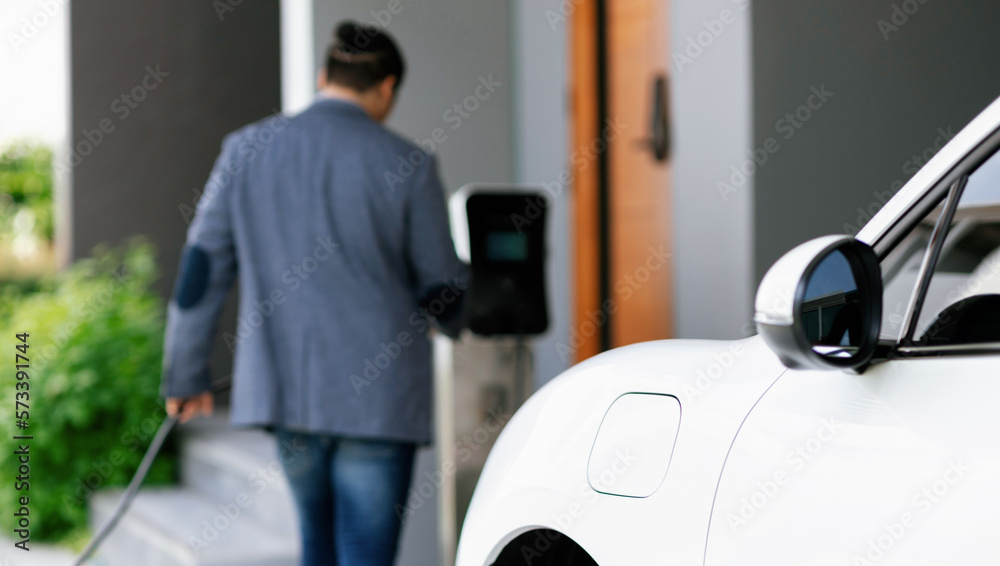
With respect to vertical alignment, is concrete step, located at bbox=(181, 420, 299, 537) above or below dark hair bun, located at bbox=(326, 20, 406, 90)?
below

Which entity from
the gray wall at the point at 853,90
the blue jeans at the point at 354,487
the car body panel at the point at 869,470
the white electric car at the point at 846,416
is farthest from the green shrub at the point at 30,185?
the car body panel at the point at 869,470

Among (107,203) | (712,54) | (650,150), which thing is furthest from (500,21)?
(107,203)

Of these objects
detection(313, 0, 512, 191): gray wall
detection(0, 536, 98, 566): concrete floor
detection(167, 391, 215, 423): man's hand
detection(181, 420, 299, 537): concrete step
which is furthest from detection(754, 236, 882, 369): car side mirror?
detection(0, 536, 98, 566): concrete floor

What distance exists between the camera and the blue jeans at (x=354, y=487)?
9.73ft

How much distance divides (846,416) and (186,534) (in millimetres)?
4001

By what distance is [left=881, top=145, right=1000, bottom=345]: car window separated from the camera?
1.28 m

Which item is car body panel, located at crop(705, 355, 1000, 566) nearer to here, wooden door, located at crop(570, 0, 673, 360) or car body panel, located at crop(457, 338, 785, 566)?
car body panel, located at crop(457, 338, 785, 566)

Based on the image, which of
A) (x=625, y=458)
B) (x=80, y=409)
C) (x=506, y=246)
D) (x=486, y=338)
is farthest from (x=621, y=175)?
(x=625, y=458)

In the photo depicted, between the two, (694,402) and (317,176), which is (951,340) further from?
(317,176)

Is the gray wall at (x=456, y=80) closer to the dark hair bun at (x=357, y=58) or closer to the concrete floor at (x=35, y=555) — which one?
the dark hair bun at (x=357, y=58)

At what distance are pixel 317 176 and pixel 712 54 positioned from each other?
6.54 ft

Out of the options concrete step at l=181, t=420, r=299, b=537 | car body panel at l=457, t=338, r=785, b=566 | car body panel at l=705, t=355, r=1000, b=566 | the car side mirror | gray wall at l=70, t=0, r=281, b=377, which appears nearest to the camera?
car body panel at l=705, t=355, r=1000, b=566

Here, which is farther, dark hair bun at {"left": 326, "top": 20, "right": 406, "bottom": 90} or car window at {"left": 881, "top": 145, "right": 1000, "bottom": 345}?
dark hair bun at {"left": 326, "top": 20, "right": 406, "bottom": 90}

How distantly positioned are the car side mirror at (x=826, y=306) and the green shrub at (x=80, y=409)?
525 centimetres
